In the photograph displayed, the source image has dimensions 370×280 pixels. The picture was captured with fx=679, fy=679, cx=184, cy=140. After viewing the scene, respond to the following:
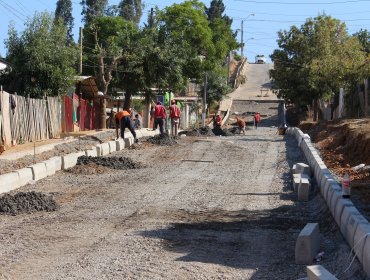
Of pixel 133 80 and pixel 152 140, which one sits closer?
pixel 152 140

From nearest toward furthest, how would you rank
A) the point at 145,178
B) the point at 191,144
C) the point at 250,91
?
the point at 145,178 → the point at 191,144 → the point at 250,91

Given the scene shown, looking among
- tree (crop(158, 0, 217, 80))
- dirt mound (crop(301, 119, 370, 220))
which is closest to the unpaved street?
dirt mound (crop(301, 119, 370, 220))

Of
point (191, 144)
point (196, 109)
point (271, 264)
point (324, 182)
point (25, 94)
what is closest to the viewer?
point (271, 264)

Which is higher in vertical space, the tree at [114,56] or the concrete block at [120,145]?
the tree at [114,56]

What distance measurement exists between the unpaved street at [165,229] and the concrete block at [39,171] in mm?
206

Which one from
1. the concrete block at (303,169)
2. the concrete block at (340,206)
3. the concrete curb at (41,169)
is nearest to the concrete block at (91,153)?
the concrete curb at (41,169)

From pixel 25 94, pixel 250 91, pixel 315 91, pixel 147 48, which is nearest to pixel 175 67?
pixel 147 48

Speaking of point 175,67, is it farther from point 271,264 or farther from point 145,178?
point 271,264

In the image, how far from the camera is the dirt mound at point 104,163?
17898 millimetres

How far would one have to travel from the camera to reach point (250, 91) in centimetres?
9569

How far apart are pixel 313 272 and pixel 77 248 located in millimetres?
3385

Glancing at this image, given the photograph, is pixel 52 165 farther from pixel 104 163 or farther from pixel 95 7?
pixel 95 7

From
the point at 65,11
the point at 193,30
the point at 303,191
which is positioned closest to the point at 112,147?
the point at 303,191

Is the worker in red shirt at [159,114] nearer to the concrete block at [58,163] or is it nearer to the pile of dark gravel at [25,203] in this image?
the concrete block at [58,163]
